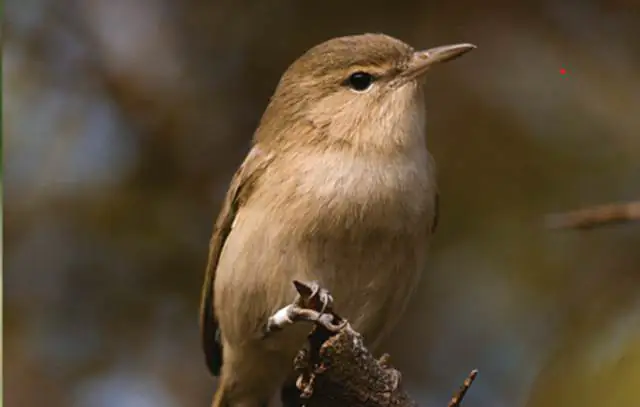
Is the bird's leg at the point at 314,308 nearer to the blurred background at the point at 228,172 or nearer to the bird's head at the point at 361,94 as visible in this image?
the bird's head at the point at 361,94

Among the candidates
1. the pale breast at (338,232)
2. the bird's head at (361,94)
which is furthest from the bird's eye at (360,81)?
the pale breast at (338,232)

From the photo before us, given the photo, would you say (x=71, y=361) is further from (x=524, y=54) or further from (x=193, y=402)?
(x=524, y=54)

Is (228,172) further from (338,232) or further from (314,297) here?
(314,297)

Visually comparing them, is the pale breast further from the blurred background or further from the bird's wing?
the blurred background

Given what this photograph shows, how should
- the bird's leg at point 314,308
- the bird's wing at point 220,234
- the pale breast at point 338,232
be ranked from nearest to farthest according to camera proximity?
the bird's leg at point 314,308
the pale breast at point 338,232
the bird's wing at point 220,234

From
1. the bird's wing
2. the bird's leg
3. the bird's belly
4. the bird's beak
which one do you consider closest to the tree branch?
the bird's leg

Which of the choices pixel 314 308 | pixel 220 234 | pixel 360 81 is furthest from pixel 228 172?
pixel 314 308
